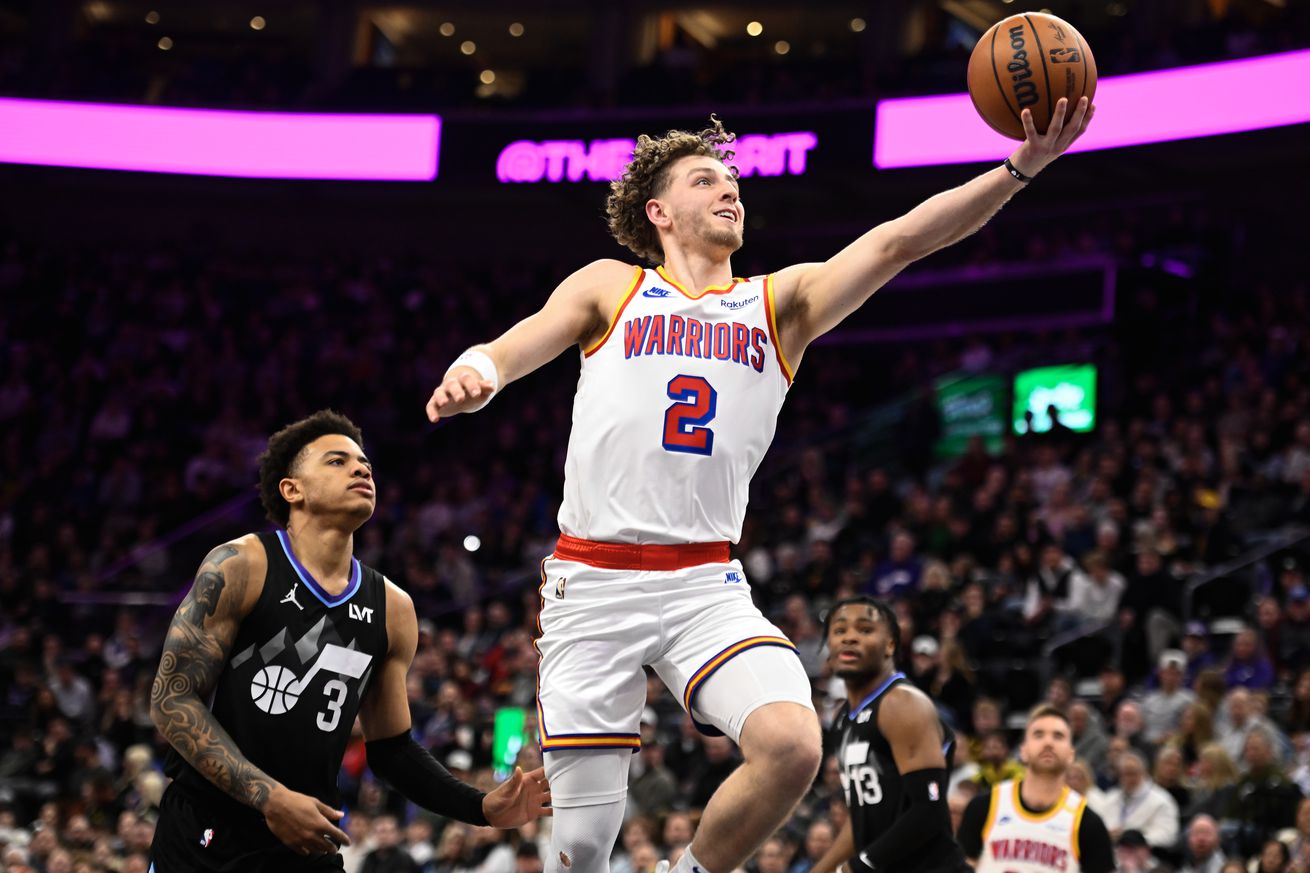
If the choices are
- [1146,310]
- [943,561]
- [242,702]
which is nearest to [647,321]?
[242,702]

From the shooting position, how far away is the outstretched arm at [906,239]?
5066mm

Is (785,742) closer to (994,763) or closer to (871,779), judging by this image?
(871,779)

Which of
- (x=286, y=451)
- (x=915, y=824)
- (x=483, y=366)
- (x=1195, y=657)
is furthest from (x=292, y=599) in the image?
(x=1195, y=657)

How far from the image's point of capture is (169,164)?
2486 centimetres

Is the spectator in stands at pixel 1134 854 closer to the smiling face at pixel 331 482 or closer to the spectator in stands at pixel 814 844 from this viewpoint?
the spectator in stands at pixel 814 844

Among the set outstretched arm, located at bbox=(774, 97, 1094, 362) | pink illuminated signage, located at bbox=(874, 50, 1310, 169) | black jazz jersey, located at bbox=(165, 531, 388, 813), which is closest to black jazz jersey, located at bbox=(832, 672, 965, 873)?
outstretched arm, located at bbox=(774, 97, 1094, 362)

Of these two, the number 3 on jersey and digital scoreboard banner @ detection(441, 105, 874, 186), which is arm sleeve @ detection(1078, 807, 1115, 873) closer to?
the number 3 on jersey

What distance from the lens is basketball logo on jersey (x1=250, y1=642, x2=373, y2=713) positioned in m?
5.45

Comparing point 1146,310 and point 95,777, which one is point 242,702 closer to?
point 95,777

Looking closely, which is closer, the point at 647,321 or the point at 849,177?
the point at 647,321

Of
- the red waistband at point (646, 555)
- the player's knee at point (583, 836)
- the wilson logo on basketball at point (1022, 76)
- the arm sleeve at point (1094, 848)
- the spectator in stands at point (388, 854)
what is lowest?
the spectator in stands at point (388, 854)

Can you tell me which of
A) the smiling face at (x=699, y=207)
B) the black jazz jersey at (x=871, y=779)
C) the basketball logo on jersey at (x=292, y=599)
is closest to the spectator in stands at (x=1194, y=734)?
the black jazz jersey at (x=871, y=779)

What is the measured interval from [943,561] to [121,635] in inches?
342

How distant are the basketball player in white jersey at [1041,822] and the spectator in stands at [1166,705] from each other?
155 inches
